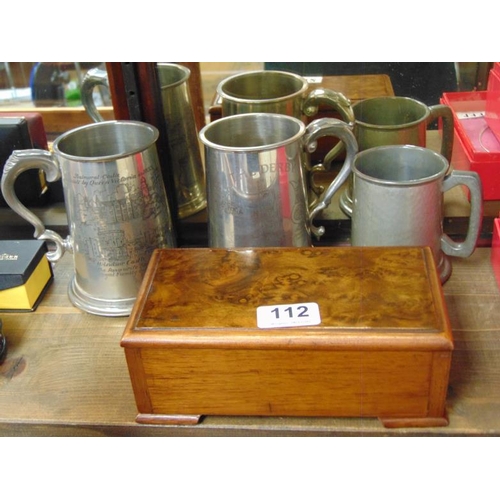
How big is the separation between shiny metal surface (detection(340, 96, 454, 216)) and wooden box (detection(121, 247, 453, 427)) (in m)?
0.17

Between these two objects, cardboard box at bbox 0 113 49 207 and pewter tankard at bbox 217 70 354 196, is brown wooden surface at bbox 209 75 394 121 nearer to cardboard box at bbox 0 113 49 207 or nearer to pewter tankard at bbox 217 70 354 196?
pewter tankard at bbox 217 70 354 196

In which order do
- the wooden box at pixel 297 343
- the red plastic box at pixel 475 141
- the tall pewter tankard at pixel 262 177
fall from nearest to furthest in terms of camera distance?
the wooden box at pixel 297 343
the tall pewter tankard at pixel 262 177
the red plastic box at pixel 475 141

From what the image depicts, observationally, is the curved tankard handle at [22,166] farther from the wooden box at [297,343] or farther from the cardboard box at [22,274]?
the wooden box at [297,343]

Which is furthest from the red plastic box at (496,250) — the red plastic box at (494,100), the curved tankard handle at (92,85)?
the curved tankard handle at (92,85)

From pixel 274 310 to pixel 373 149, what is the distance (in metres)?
0.24

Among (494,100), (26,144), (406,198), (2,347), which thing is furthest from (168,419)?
(494,100)

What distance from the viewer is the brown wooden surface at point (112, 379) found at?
1.89 feet

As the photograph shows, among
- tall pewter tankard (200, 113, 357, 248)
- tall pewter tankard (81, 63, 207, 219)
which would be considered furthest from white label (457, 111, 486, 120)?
tall pewter tankard (81, 63, 207, 219)

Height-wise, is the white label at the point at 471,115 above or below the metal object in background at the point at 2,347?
above

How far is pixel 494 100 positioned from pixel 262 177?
0.34 m

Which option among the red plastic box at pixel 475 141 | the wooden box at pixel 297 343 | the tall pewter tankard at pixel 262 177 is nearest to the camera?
the wooden box at pixel 297 343

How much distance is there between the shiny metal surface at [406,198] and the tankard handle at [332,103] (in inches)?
2.3

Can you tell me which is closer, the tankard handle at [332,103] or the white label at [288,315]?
the white label at [288,315]

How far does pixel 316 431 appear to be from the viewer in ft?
1.87
